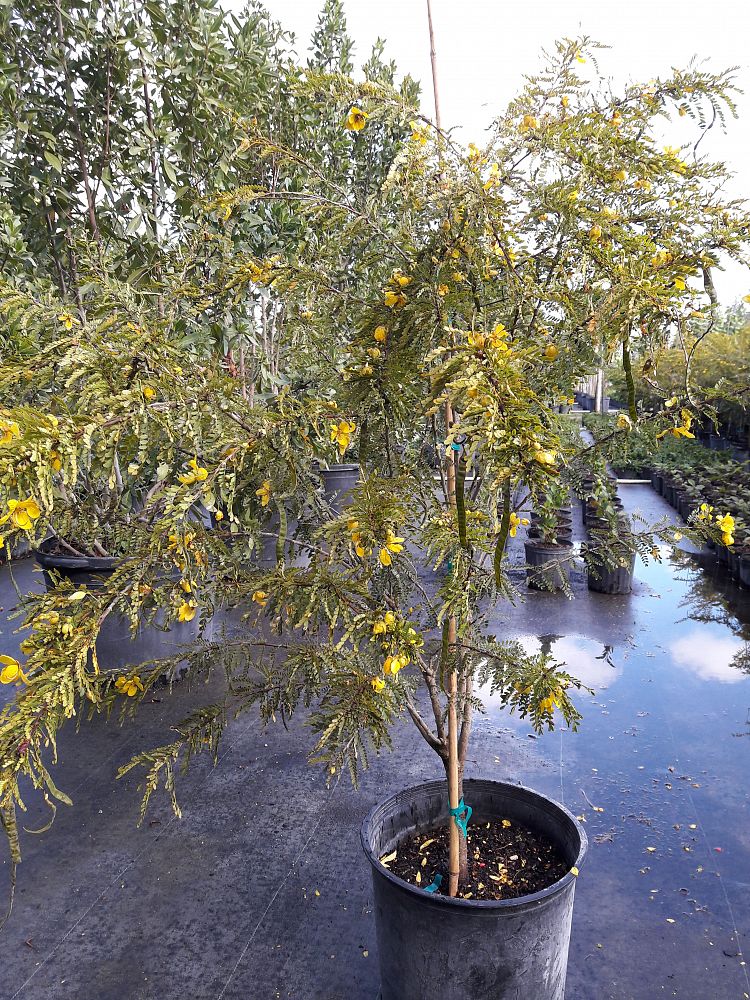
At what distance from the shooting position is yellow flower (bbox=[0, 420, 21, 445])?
959mm

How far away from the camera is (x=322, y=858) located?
100 inches

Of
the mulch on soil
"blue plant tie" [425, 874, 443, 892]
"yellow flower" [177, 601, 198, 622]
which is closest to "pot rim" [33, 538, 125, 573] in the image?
"yellow flower" [177, 601, 198, 622]

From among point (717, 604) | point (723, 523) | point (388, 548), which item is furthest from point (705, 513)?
point (717, 604)

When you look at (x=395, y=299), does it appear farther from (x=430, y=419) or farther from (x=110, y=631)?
(x=110, y=631)

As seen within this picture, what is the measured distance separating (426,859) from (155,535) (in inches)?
46.8

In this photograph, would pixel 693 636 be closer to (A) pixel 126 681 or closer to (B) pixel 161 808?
(B) pixel 161 808

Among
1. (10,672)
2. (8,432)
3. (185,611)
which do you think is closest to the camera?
(8,432)

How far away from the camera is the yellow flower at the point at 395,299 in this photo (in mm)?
1412

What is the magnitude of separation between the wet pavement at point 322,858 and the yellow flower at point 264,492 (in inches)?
43.5

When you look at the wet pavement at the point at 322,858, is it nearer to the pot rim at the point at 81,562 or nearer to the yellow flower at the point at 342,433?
the pot rim at the point at 81,562

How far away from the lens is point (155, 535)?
4.25 feet

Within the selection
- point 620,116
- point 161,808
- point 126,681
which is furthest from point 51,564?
point 620,116

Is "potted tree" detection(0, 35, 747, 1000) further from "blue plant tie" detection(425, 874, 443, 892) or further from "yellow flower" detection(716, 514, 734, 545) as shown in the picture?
"yellow flower" detection(716, 514, 734, 545)

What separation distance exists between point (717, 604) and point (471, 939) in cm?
424
